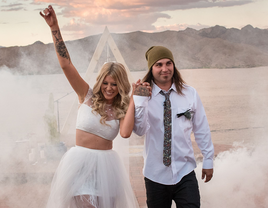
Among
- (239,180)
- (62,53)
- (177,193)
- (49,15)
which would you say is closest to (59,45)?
(62,53)

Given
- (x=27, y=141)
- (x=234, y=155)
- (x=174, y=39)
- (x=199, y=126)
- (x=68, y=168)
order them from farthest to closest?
(x=174, y=39) < (x=234, y=155) < (x=27, y=141) < (x=199, y=126) < (x=68, y=168)

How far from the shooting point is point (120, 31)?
13.2 ft

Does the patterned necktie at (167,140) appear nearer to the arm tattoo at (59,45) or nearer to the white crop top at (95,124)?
the white crop top at (95,124)

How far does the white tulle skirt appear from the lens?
1.60 meters

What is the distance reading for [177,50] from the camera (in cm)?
440

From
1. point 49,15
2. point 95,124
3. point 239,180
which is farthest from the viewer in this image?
point 239,180

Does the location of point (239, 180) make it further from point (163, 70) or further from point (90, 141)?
point (90, 141)

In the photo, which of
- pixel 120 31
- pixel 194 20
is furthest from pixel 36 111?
pixel 194 20

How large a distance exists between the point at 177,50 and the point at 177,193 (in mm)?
→ 3029

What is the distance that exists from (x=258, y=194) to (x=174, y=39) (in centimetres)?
246

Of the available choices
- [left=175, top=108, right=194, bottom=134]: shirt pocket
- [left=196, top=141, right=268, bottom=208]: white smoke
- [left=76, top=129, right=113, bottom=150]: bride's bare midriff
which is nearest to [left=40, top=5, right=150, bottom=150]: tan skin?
[left=76, top=129, right=113, bottom=150]: bride's bare midriff

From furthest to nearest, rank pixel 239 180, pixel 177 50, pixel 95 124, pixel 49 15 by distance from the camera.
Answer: pixel 177 50, pixel 239 180, pixel 95 124, pixel 49 15

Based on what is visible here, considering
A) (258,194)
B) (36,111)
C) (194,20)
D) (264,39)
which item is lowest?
(258,194)

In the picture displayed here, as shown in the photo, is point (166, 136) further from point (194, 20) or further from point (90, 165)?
point (194, 20)
